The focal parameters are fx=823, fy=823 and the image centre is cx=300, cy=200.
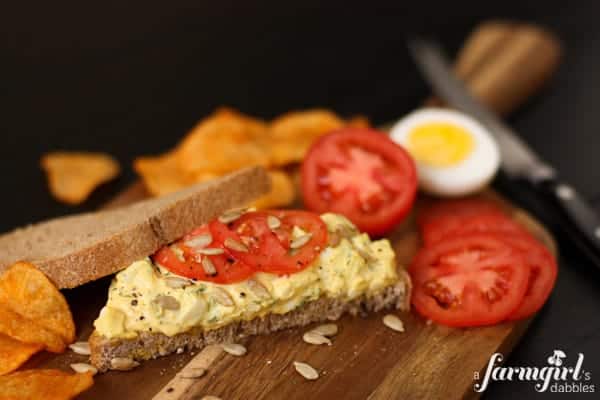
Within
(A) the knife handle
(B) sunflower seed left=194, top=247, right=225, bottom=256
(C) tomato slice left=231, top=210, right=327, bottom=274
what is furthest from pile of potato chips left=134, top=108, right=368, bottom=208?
(A) the knife handle

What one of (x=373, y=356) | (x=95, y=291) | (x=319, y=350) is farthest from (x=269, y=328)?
(x=95, y=291)

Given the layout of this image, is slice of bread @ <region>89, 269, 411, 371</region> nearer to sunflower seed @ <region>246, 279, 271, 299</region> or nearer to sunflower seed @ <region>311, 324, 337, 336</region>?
sunflower seed @ <region>311, 324, 337, 336</region>

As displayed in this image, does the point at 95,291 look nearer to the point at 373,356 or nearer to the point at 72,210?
the point at 72,210

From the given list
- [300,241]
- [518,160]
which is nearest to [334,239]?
[300,241]

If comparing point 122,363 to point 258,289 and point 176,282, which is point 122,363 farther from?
point 258,289

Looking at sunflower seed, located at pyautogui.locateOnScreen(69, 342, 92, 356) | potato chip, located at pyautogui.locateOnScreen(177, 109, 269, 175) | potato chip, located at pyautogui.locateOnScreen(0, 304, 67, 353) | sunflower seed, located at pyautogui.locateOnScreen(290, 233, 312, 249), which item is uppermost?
potato chip, located at pyautogui.locateOnScreen(177, 109, 269, 175)

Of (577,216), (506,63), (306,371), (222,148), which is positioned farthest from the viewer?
(506,63)

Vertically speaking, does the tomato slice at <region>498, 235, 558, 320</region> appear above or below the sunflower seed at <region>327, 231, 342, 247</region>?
below
